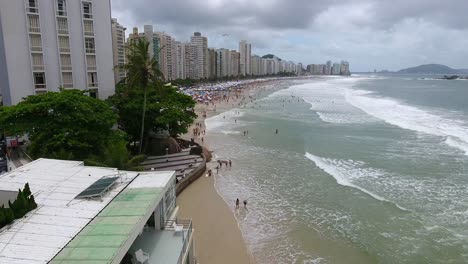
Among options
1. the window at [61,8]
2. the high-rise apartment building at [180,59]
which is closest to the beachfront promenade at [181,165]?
the window at [61,8]

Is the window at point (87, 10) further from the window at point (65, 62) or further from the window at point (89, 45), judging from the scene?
the window at point (65, 62)

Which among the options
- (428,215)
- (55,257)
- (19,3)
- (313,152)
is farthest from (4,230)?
(313,152)

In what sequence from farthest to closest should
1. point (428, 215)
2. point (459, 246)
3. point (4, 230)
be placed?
1. point (428, 215)
2. point (459, 246)
3. point (4, 230)

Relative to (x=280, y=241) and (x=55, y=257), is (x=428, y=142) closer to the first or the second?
(x=280, y=241)

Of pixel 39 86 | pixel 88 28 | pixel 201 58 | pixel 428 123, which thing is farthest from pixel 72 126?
pixel 201 58

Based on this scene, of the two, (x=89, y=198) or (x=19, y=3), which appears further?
(x=19, y=3)

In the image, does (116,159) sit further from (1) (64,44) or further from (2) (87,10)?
(2) (87,10)
